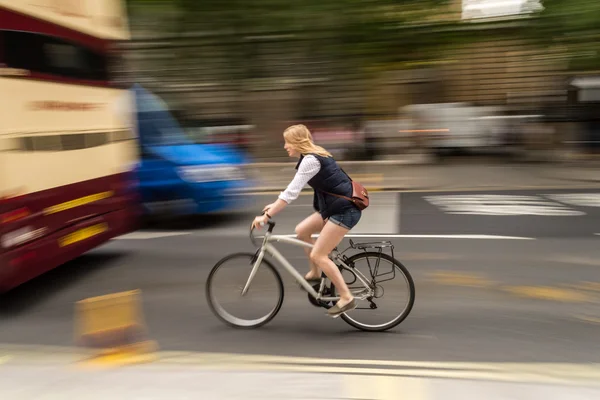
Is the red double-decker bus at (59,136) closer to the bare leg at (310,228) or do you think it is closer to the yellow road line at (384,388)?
the bare leg at (310,228)

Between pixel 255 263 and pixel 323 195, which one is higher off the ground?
pixel 323 195

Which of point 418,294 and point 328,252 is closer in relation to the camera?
point 328,252

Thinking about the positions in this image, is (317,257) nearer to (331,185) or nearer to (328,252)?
(328,252)

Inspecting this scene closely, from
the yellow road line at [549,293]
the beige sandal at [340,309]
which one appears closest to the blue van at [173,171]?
the beige sandal at [340,309]

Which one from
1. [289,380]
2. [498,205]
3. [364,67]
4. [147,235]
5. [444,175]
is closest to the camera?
[289,380]

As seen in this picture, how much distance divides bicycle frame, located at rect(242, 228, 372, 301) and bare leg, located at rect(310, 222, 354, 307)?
110mm

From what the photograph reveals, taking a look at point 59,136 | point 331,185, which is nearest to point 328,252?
point 331,185

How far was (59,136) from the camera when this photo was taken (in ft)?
17.8

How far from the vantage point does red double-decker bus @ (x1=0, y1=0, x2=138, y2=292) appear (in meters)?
4.76

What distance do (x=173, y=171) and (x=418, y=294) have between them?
14.7 feet

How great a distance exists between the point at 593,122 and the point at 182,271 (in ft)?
46.2

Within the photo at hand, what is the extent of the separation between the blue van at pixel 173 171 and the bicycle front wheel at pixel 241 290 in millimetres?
4011

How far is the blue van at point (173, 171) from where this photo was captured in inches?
336

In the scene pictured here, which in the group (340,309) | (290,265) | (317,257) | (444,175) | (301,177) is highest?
(301,177)
